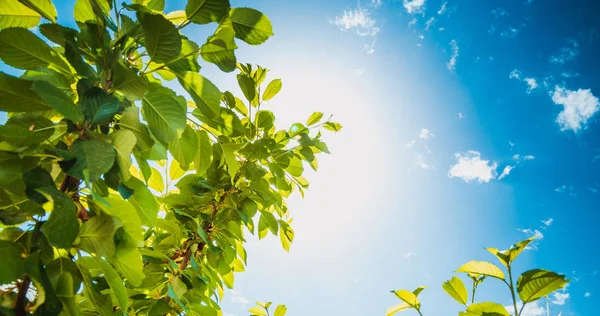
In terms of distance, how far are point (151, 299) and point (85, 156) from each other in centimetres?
Answer: 81

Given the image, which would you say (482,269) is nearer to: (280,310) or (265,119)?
(265,119)

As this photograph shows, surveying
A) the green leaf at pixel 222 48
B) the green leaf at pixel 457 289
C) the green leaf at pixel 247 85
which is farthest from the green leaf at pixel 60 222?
the green leaf at pixel 247 85

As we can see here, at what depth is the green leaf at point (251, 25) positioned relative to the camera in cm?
95

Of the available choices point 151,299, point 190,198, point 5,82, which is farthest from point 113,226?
point 190,198

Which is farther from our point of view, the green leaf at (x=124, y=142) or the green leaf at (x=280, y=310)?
the green leaf at (x=280, y=310)

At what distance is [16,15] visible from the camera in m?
0.83

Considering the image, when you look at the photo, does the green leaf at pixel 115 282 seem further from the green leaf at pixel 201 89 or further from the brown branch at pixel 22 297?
the green leaf at pixel 201 89

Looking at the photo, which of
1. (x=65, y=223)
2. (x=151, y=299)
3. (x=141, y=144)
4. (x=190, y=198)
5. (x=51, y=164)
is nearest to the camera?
(x=65, y=223)

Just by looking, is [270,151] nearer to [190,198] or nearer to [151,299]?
[190,198]

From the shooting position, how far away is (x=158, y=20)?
76 centimetres

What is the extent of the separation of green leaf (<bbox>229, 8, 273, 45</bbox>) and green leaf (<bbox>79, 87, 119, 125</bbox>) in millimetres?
459

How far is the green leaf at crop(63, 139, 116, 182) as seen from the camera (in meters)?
0.59

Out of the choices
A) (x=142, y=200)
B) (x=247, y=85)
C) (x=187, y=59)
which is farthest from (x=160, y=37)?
(x=247, y=85)

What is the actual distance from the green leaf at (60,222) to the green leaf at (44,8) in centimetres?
56
